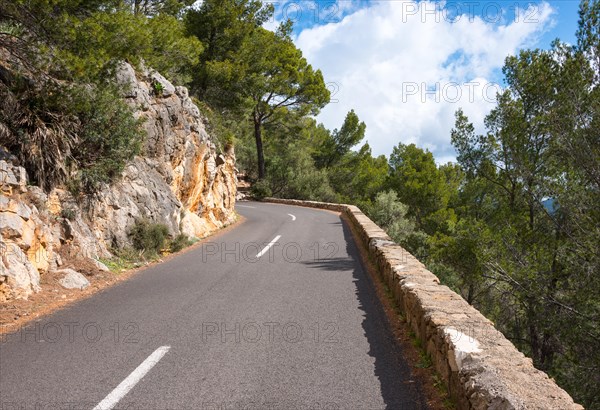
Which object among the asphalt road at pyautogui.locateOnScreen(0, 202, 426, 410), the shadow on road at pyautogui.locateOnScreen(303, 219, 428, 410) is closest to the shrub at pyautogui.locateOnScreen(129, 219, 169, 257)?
the asphalt road at pyautogui.locateOnScreen(0, 202, 426, 410)

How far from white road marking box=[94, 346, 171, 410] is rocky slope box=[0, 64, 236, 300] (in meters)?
3.45

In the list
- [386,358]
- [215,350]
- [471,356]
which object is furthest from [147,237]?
[471,356]

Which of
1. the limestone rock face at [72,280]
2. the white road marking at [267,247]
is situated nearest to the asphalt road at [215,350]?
the limestone rock face at [72,280]

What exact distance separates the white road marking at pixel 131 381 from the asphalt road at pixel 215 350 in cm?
1

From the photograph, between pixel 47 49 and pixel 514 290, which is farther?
pixel 514 290

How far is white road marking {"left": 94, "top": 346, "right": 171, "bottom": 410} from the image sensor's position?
12.2ft

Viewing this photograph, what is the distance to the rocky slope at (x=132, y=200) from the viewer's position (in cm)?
717

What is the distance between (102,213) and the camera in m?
10.2

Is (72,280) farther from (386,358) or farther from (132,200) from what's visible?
(386,358)

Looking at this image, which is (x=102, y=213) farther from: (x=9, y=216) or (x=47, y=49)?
(x=47, y=49)

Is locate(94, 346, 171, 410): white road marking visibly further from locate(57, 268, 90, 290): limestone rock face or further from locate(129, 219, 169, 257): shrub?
locate(129, 219, 169, 257): shrub

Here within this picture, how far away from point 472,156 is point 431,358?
603 inches

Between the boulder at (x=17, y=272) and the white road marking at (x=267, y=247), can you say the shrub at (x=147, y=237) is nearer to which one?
the white road marking at (x=267, y=247)

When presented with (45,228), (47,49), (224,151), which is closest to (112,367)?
(45,228)
